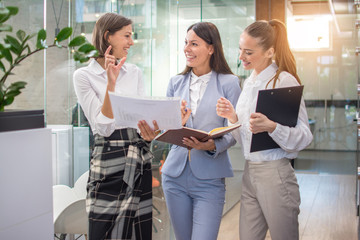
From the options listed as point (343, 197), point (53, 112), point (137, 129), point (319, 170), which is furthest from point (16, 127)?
point (319, 170)

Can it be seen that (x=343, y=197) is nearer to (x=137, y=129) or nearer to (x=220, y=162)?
(x=220, y=162)

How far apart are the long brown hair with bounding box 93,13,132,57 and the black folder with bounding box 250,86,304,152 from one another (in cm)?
76

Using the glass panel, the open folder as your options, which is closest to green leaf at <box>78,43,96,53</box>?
the open folder

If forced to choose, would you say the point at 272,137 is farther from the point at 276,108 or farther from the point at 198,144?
the point at 198,144

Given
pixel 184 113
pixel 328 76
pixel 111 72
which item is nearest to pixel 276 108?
pixel 184 113

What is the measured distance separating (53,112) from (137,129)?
96 cm

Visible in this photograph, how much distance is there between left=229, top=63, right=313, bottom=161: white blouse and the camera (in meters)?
2.02

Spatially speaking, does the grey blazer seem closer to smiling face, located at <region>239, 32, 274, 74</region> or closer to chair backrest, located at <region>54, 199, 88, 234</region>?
smiling face, located at <region>239, 32, 274, 74</region>

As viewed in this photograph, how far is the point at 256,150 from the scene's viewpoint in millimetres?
2043

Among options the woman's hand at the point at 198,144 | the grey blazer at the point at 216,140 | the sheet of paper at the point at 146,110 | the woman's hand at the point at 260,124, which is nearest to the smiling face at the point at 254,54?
the grey blazer at the point at 216,140

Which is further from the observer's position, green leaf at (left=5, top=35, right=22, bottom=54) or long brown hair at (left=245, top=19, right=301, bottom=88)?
long brown hair at (left=245, top=19, right=301, bottom=88)

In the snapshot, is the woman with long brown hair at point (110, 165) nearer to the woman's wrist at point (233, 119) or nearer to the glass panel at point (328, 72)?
the woman's wrist at point (233, 119)

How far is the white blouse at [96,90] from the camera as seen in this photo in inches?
79.4

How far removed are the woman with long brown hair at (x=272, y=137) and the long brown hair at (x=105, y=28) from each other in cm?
61
